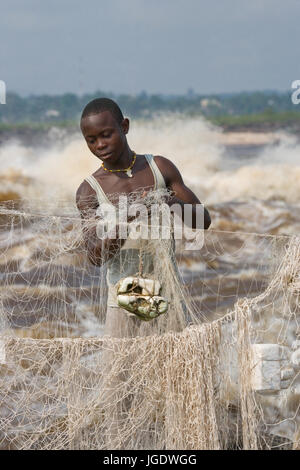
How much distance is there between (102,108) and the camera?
90.0 inches

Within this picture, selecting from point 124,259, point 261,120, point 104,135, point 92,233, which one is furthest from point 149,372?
point 261,120

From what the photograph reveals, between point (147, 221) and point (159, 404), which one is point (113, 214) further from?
point (159, 404)

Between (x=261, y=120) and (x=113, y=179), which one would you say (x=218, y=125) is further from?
(x=113, y=179)

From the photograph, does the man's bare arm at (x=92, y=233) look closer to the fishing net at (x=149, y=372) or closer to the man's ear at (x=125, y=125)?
the fishing net at (x=149, y=372)

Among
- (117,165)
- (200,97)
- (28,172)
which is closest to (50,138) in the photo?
(28,172)

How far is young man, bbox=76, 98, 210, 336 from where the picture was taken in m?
2.29

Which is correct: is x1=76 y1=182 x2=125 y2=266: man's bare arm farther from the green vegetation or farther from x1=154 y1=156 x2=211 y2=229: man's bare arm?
the green vegetation

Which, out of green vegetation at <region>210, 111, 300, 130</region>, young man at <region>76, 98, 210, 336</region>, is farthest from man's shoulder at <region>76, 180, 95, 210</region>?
green vegetation at <region>210, 111, 300, 130</region>

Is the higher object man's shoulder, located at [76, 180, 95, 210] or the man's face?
the man's face

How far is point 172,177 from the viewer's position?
2.39 metres

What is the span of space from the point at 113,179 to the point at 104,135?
0.15m

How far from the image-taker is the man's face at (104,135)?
2277mm
